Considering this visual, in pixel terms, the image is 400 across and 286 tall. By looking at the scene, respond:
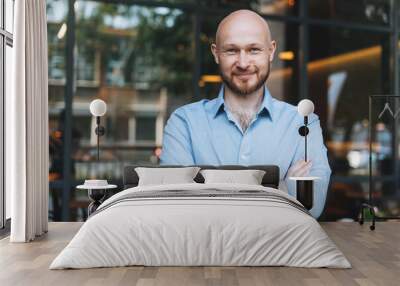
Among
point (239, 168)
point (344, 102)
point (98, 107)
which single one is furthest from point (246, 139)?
point (98, 107)

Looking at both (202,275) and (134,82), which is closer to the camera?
(202,275)

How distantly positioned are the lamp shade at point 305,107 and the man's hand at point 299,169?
1.90 feet

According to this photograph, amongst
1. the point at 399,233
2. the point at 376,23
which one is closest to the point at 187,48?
the point at 376,23

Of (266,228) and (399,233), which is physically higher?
(266,228)

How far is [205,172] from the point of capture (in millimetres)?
6309

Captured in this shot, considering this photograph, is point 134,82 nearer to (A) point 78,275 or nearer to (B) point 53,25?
(B) point 53,25

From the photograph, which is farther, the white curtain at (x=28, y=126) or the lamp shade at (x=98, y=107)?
the lamp shade at (x=98, y=107)

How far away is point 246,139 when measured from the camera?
22.4 ft

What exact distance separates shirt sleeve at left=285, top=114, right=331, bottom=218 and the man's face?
2.81 ft

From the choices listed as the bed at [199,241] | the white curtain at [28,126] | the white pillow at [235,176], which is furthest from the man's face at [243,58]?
the bed at [199,241]

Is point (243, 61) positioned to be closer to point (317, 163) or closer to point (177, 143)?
point (177, 143)

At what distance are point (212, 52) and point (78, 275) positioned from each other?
3.78 meters

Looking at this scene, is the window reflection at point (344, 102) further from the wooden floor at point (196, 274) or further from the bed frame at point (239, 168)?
the wooden floor at point (196, 274)

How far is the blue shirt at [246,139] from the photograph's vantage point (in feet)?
22.3
